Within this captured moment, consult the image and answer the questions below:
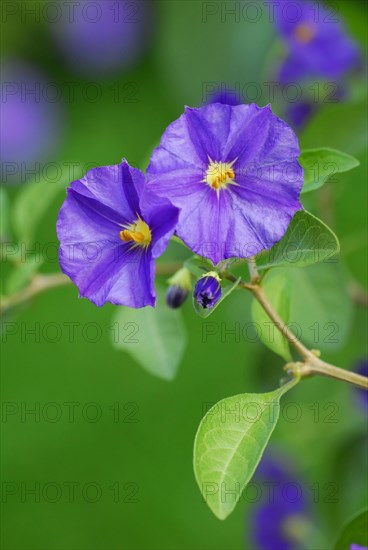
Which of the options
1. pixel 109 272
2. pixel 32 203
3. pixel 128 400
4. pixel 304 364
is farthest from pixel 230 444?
pixel 128 400

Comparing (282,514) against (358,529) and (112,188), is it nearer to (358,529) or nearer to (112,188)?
(358,529)

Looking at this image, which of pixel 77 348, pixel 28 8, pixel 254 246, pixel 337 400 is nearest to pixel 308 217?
pixel 254 246

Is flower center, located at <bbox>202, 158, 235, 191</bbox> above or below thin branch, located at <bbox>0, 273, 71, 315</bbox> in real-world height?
above

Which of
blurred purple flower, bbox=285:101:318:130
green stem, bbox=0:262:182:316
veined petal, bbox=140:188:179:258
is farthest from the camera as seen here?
blurred purple flower, bbox=285:101:318:130

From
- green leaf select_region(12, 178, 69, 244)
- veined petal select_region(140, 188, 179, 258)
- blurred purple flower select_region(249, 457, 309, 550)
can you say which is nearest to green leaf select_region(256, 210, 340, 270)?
veined petal select_region(140, 188, 179, 258)

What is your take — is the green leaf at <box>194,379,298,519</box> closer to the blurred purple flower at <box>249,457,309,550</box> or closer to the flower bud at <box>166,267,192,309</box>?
the flower bud at <box>166,267,192,309</box>

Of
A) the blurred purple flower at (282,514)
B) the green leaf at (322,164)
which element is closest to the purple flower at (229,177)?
the green leaf at (322,164)

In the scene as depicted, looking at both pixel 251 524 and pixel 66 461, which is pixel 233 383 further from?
pixel 251 524

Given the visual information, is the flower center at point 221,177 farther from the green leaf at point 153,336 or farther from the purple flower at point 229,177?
the green leaf at point 153,336
